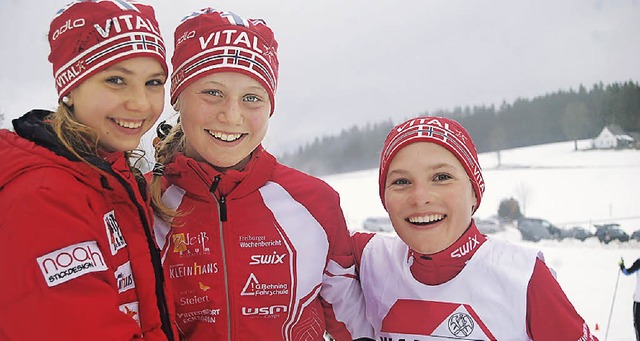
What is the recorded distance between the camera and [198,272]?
193 centimetres

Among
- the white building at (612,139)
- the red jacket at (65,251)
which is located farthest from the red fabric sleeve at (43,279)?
the white building at (612,139)

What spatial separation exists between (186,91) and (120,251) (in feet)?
2.43

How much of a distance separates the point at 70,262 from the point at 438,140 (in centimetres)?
143

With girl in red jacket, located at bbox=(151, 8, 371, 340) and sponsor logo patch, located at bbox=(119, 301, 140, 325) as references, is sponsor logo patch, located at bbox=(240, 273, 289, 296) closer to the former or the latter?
girl in red jacket, located at bbox=(151, 8, 371, 340)

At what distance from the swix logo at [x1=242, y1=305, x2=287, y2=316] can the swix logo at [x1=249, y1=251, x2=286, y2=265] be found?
17 centimetres

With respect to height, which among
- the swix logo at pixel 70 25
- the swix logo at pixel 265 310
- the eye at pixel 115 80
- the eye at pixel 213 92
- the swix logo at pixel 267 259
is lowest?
the swix logo at pixel 265 310

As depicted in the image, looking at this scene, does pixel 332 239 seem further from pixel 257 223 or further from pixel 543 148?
pixel 543 148

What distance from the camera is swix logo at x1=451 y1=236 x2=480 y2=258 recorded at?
83.3 inches

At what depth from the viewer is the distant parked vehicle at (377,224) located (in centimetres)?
1998

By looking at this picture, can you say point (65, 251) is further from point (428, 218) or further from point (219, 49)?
point (428, 218)

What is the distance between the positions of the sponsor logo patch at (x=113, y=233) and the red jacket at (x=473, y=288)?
113 centimetres

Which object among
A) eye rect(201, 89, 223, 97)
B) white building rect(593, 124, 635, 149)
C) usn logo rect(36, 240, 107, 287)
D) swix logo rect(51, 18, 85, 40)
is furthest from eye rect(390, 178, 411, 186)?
white building rect(593, 124, 635, 149)

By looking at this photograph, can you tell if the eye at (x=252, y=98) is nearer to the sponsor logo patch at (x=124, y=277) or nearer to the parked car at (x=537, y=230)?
the sponsor logo patch at (x=124, y=277)

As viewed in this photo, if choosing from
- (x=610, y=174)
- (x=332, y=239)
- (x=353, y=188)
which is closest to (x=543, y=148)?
(x=610, y=174)
